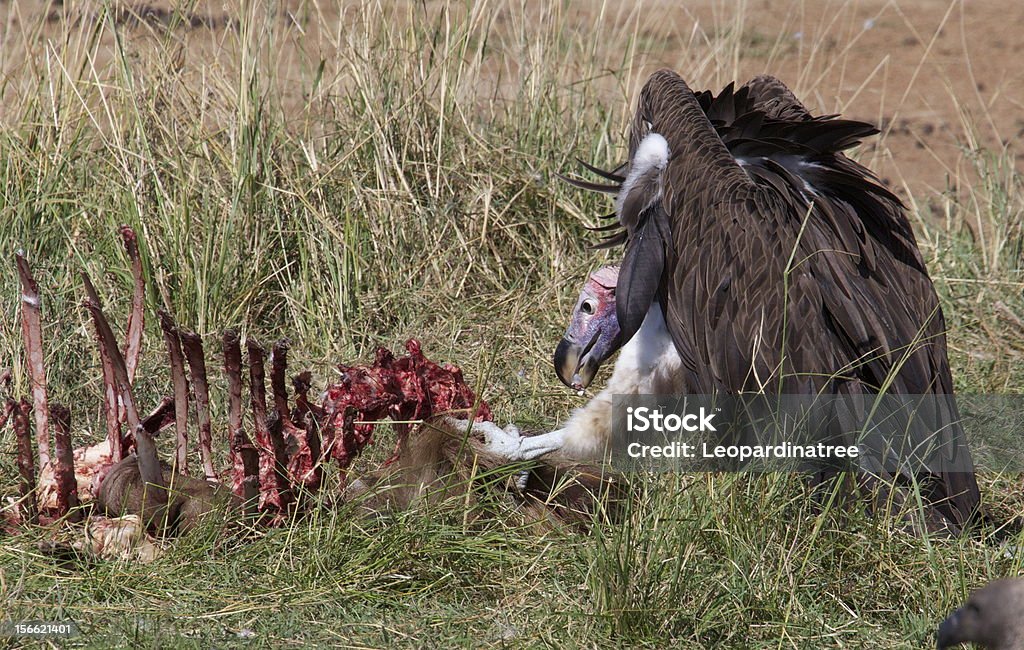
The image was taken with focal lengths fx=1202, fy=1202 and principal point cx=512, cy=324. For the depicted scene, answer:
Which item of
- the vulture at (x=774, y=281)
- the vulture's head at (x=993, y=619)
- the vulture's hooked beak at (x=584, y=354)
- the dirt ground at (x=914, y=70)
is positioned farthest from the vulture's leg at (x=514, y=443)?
the dirt ground at (x=914, y=70)

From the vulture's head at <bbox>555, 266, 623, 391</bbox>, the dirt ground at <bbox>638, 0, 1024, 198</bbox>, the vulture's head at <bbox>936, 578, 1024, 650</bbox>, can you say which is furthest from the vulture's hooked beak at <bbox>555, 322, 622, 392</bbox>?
the dirt ground at <bbox>638, 0, 1024, 198</bbox>

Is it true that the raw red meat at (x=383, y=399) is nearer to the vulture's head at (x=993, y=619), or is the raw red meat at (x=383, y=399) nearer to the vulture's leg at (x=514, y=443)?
the vulture's leg at (x=514, y=443)

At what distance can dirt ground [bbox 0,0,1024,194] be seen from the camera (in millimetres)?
4742

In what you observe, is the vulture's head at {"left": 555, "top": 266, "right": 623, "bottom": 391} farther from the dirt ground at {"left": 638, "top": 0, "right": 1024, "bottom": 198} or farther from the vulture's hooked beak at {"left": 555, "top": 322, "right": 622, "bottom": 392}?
the dirt ground at {"left": 638, "top": 0, "right": 1024, "bottom": 198}

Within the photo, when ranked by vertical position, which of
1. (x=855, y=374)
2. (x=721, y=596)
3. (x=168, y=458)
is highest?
(x=855, y=374)

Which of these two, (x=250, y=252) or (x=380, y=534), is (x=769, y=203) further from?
(x=250, y=252)

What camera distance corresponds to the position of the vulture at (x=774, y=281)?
2875 millimetres

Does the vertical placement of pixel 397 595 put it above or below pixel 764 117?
below

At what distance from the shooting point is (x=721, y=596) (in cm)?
242

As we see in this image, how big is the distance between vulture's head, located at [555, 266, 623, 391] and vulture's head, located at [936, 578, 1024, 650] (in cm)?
149

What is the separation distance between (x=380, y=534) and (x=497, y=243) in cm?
187

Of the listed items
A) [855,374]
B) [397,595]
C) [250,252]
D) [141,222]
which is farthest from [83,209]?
[855,374]

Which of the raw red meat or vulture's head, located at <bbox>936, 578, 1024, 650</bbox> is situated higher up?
vulture's head, located at <bbox>936, 578, 1024, 650</bbox>

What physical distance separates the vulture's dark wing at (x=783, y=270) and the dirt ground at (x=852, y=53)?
1.49 m
